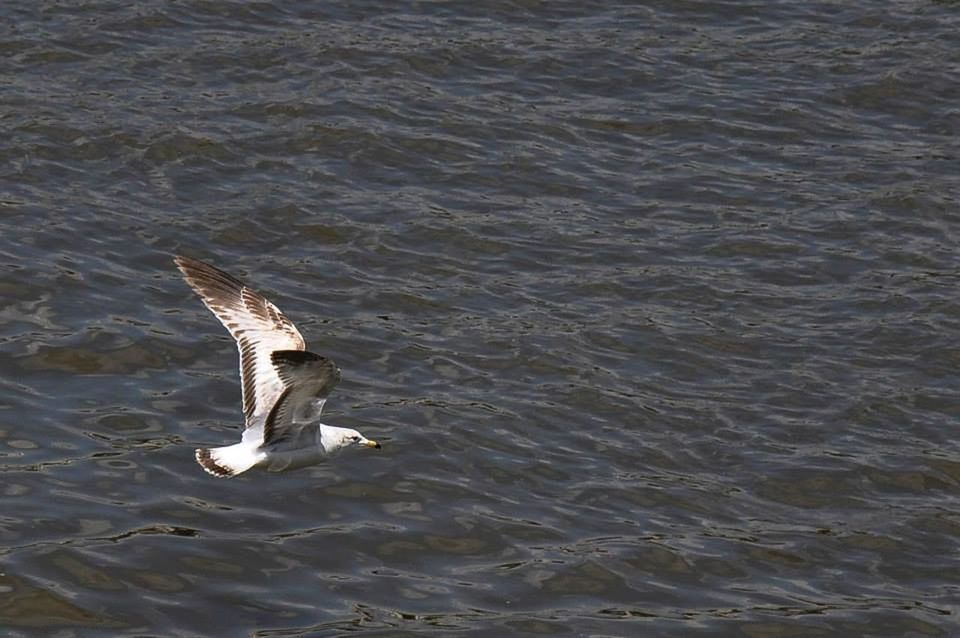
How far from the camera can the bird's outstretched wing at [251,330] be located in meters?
9.88

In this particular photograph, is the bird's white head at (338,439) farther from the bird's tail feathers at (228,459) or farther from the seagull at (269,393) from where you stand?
the bird's tail feathers at (228,459)

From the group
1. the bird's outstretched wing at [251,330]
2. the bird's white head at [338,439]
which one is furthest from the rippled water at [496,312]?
the bird's outstretched wing at [251,330]

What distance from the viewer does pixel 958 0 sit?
19.3 meters

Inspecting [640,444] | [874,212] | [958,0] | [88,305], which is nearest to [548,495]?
[640,444]

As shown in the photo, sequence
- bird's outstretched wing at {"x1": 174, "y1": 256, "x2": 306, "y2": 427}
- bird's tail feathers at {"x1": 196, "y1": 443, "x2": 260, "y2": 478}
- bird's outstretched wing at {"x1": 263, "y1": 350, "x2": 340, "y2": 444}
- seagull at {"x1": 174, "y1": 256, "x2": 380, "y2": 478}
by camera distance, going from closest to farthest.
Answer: bird's outstretched wing at {"x1": 263, "y1": 350, "x2": 340, "y2": 444} < seagull at {"x1": 174, "y1": 256, "x2": 380, "y2": 478} < bird's tail feathers at {"x1": 196, "y1": 443, "x2": 260, "y2": 478} < bird's outstretched wing at {"x1": 174, "y1": 256, "x2": 306, "y2": 427}

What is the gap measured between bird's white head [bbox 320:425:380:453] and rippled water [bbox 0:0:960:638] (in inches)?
26.2

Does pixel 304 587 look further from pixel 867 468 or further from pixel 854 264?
pixel 854 264

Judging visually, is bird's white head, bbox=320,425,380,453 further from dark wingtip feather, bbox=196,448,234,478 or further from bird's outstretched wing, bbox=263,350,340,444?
dark wingtip feather, bbox=196,448,234,478

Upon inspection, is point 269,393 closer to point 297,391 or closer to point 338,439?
point 297,391

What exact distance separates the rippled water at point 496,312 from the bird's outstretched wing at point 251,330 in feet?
3.73

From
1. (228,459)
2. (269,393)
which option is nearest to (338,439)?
(269,393)

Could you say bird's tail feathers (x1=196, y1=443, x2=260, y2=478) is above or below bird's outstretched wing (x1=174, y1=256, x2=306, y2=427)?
below

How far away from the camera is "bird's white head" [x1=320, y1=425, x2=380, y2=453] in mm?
10188

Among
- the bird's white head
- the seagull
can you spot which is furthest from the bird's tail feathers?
the bird's white head
